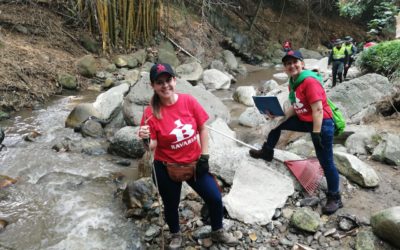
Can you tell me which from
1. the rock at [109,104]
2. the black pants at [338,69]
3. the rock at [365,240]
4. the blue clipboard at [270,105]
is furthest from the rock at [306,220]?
the black pants at [338,69]

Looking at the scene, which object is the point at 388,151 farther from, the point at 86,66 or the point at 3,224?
the point at 86,66

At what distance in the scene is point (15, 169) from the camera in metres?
5.03

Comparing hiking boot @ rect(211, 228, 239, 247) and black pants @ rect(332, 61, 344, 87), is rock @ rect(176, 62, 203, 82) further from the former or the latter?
hiking boot @ rect(211, 228, 239, 247)

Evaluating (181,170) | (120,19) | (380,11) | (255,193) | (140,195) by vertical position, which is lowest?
(140,195)

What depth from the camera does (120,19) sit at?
36.7 feet

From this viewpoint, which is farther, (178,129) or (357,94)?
(357,94)

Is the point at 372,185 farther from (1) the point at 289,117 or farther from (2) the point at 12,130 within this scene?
(2) the point at 12,130

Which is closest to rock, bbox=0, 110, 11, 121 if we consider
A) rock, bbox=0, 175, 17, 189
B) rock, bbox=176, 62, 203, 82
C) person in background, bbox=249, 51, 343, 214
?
rock, bbox=0, 175, 17, 189

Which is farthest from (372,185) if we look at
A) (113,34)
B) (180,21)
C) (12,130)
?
(180,21)

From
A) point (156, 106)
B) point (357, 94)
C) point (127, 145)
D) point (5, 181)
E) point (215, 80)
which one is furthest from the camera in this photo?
point (215, 80)

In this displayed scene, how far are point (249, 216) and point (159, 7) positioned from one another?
1040 centimetres

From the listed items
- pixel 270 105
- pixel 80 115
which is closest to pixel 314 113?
pixel 270 105

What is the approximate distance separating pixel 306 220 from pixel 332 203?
0.35 m

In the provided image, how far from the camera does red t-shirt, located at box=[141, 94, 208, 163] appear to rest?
100 inches
